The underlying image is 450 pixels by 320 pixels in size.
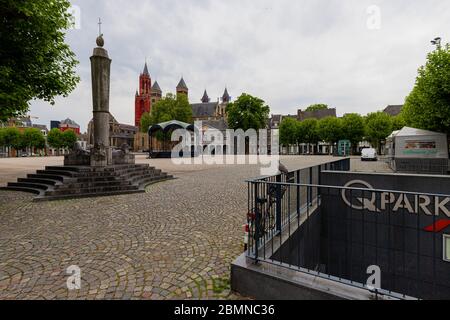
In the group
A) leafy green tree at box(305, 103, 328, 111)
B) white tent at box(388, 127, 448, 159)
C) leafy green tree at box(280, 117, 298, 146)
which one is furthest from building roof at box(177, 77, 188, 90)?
white tent at box(388, 127, 448, 159)

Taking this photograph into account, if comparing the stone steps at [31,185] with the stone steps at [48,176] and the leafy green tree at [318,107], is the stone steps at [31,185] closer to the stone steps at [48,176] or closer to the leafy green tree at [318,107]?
the stone steps at [48,176]

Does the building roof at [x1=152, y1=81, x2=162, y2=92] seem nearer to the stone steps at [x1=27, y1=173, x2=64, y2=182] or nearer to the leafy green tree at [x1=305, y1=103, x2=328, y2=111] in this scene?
the leafy green tree at [x1=305, y1=103, x2=328, y2=111]

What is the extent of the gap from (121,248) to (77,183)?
677 centimetres

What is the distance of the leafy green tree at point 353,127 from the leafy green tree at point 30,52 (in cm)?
6044

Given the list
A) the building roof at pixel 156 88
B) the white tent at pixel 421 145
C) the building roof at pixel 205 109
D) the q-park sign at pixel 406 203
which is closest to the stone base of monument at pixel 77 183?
the q-park sign at pixel 406 203

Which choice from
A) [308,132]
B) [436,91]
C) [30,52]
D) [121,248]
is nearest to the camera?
[121,248]

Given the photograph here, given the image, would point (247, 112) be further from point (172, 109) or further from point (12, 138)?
point (12, 138)

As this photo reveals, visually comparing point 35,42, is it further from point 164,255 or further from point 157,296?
point 157,296

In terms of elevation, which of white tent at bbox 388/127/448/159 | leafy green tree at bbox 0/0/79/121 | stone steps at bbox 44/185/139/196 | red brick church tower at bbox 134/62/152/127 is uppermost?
red brick church tower at bbox 134/62/152/127

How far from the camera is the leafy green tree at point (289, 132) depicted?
69.4 meters

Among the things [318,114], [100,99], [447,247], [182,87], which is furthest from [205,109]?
[447,247]

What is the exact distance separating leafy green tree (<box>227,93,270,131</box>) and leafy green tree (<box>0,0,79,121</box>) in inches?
1783

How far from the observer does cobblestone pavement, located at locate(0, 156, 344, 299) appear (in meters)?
3.29

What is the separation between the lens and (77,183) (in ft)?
32.3
